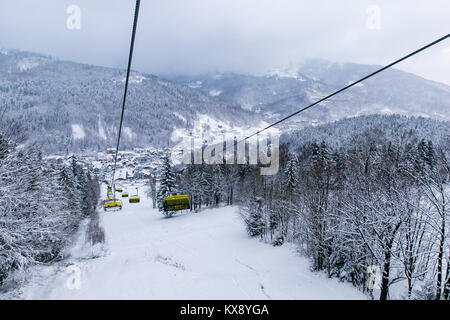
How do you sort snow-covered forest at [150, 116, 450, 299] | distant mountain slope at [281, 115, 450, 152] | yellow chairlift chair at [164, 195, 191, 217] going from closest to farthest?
1. snow-covered forest at [150, 116, 450, 299]
2. yellow chairlift chair at [164, 195, 191, 217]
3. distant mountain slope at [281, 115, 450, 152]

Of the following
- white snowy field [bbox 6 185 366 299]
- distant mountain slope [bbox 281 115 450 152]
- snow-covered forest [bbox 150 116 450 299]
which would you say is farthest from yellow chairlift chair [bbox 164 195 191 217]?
distant mountain slope [bbox 281 115 450 152]

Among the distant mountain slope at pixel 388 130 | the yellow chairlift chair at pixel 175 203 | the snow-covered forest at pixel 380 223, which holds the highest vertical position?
the distant mountain slope at pixel 388 130

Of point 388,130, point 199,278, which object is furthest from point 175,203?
point 388,130

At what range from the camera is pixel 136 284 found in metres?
11.9

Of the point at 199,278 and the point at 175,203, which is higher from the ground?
the point at 199,278

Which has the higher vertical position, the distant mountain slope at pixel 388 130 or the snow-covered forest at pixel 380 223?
the distant mountain slope at pixel 388 130

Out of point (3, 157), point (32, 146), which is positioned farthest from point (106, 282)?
point (32, 146)

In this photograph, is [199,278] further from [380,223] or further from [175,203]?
[175,203]

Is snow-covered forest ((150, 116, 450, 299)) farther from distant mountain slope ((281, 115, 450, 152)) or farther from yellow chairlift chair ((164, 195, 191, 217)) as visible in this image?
distant mountain slope ((281, 115, 450, 152))

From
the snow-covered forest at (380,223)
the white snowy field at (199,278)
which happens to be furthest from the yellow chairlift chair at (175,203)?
the white snowy field at (199,278)

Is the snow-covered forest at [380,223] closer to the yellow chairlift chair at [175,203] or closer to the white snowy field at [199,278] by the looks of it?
the white snowy field at [199,278]

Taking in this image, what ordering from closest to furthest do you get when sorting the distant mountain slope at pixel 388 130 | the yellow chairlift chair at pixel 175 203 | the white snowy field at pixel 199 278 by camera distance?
1. the white snowy field at pixel 199 278
2. the yellow chairlift chair at pixel 175 203
3. the distant mountain slope at pixel 388 130

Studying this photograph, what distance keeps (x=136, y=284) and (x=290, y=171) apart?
3707 cm
